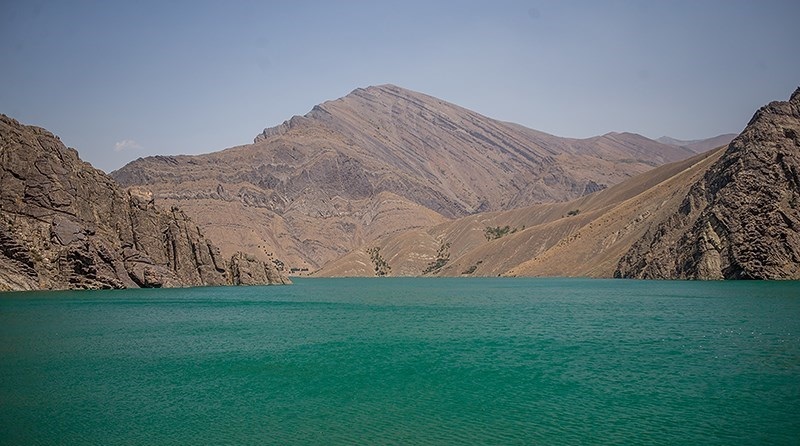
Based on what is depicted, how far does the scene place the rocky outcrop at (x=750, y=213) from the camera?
105 m

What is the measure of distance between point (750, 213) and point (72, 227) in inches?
4297

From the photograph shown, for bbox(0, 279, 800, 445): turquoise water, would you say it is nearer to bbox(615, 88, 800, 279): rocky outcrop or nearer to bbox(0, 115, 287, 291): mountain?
bbox(0, 115, 287, 291): mountain

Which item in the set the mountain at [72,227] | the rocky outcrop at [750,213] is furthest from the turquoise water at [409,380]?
the rocky outcrop at [750,213]

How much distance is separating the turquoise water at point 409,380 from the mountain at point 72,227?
37.6 metres

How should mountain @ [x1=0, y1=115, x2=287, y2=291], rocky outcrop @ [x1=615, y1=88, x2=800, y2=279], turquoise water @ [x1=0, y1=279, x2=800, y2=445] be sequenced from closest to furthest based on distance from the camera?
turquoise water @ [x1=0, y1=279, x2=800, y2=445], mountain @ [x1=0, y1=115, x2=287, y2=291], rocky outcrop @ [x1=615, y1=88, x2=800, y2=279]

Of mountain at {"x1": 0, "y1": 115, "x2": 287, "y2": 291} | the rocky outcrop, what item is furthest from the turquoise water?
the rocky outcrop

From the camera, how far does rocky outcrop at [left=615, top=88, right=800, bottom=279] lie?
345 feet

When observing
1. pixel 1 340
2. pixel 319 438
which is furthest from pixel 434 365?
pixel 1 340

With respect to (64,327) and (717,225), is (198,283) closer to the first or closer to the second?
(64,327)

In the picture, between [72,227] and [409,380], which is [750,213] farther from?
[72,227]

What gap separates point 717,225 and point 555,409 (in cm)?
10090

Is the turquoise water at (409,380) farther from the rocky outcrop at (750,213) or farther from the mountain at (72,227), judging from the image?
the rocky outcrop at (750,213)

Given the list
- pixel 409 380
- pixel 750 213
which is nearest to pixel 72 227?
pixel 409 380

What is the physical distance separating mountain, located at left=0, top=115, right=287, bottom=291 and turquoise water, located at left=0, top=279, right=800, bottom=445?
37610 millimetres
